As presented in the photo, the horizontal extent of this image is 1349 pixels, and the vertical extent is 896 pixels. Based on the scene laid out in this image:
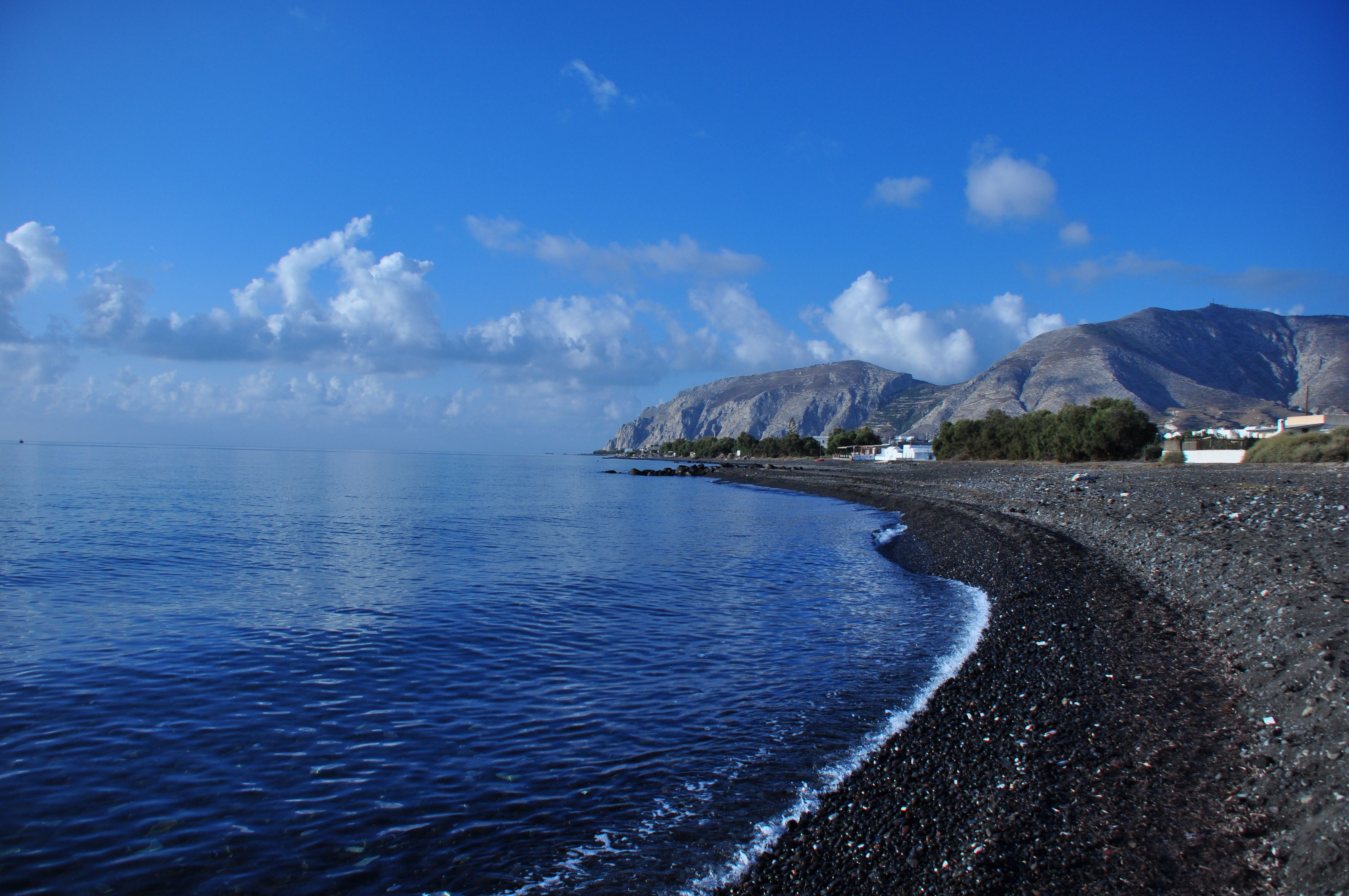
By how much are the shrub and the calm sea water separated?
2561 inches

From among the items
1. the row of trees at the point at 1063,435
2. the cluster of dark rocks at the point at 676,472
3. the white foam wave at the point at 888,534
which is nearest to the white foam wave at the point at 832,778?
the white foam wave at the point at 888,534

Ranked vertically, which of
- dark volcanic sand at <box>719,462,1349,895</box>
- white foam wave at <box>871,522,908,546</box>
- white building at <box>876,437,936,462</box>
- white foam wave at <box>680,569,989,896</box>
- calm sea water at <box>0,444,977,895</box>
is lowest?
white foam wave at <box>871,522,908,546</box>

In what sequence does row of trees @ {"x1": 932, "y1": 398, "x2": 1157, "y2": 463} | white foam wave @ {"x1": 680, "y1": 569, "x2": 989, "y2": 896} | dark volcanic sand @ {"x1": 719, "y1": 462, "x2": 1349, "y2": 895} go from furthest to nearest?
1. row of trees @ {"x1": 932, "y1": 398, "x2": 1157, "y2": 463}
2. white foam wave @ {"x1": 680, "y1": 569, "x2": 989, "y2": 896}
3. dark volcanic sand @ {"x1": 719, "y1": 462, "x2": 1349, "y2": 895}

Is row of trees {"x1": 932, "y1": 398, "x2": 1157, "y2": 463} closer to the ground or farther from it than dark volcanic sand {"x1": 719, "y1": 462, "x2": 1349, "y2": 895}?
farther from it

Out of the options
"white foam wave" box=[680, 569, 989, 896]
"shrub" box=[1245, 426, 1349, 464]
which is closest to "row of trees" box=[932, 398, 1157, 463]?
"shrub" box=[1245, 426, 1349, 464]

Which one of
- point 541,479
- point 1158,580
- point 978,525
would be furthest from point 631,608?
point 541,479

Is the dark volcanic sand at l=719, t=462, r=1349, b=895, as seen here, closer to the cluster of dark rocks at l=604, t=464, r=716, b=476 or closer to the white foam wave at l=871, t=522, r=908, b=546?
the white foam wave at l=871, t=522, r=908, b=546

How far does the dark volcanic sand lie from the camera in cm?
659

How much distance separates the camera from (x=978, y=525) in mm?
36781

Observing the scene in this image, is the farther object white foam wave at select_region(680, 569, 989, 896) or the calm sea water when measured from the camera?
the calm sea water

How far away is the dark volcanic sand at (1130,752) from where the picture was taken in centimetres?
659

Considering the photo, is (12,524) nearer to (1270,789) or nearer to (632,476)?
(1270,789)

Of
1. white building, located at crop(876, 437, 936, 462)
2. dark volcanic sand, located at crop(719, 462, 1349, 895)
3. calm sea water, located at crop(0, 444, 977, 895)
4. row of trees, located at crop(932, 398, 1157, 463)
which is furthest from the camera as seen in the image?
white building, located at crop(876, 437, 936, 462)

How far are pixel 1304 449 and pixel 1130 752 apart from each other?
267 ft
